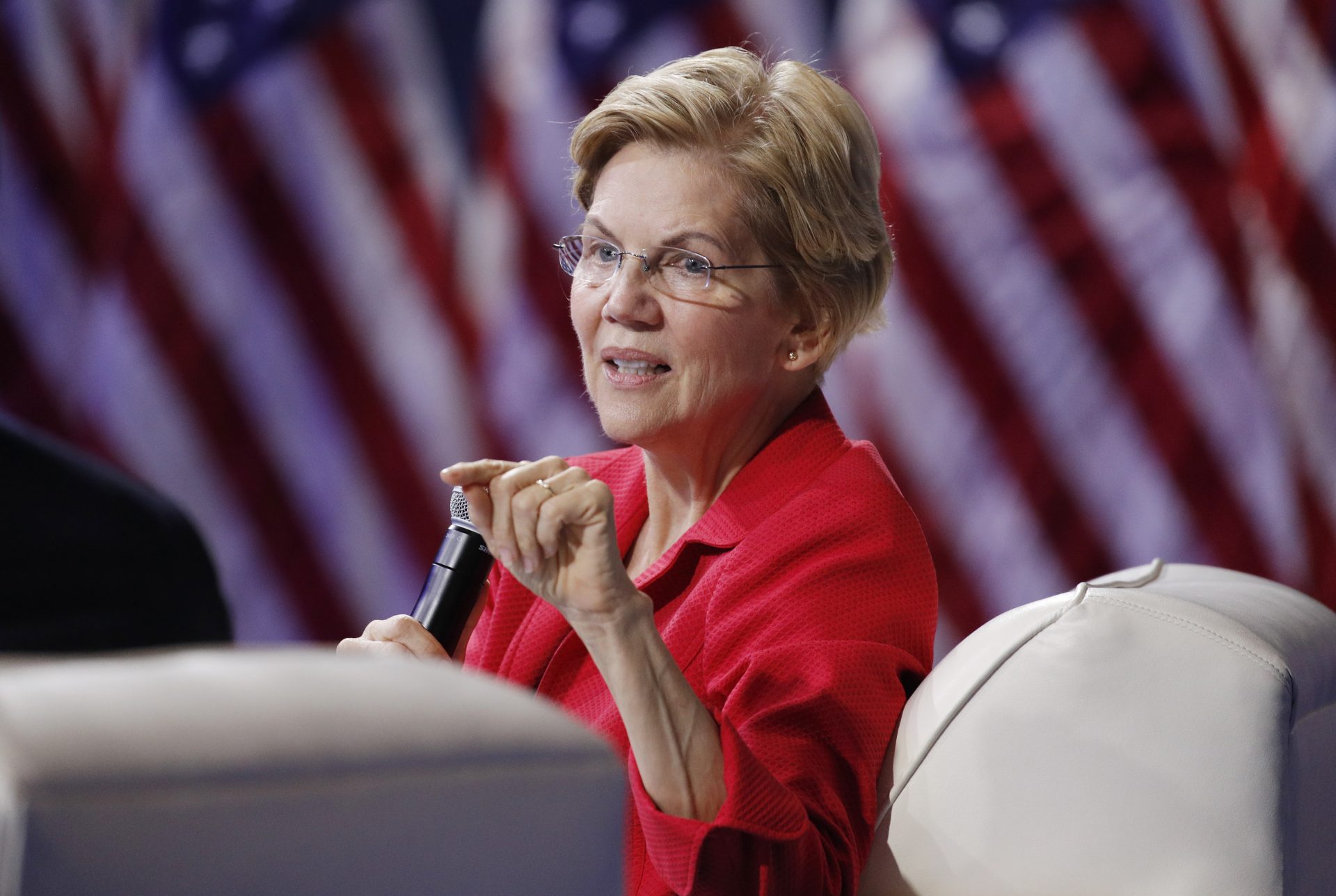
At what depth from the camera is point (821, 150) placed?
155cm

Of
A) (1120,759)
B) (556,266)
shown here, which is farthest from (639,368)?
(556,266)

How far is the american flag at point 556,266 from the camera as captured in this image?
297 cm

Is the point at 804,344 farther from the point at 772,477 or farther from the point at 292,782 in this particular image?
the point at 292,782

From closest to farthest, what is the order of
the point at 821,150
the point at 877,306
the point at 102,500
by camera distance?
the point at 102,500
the point at 821,150
the point at 877,306

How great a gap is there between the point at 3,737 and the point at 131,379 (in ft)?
10.7

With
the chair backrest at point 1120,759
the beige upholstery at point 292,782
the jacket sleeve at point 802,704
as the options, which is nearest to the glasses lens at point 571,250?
the jacket sleeve at point 802,704

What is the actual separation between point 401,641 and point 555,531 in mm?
452

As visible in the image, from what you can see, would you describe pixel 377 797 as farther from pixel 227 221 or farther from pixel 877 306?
pixel 227 221

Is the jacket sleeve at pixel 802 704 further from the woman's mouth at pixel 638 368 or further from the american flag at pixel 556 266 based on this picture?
the american flag at pixel 556 266

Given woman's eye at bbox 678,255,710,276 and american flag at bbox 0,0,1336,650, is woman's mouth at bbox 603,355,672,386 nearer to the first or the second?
woman's eye at bbox 678,255,710,276

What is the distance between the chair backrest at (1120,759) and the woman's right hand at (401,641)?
0.52 metres

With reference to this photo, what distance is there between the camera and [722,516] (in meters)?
1.53

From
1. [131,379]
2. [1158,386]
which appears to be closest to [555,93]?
[131,379]

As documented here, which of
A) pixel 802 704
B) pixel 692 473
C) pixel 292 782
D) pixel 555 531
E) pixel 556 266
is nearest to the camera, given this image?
pixel 292 782
